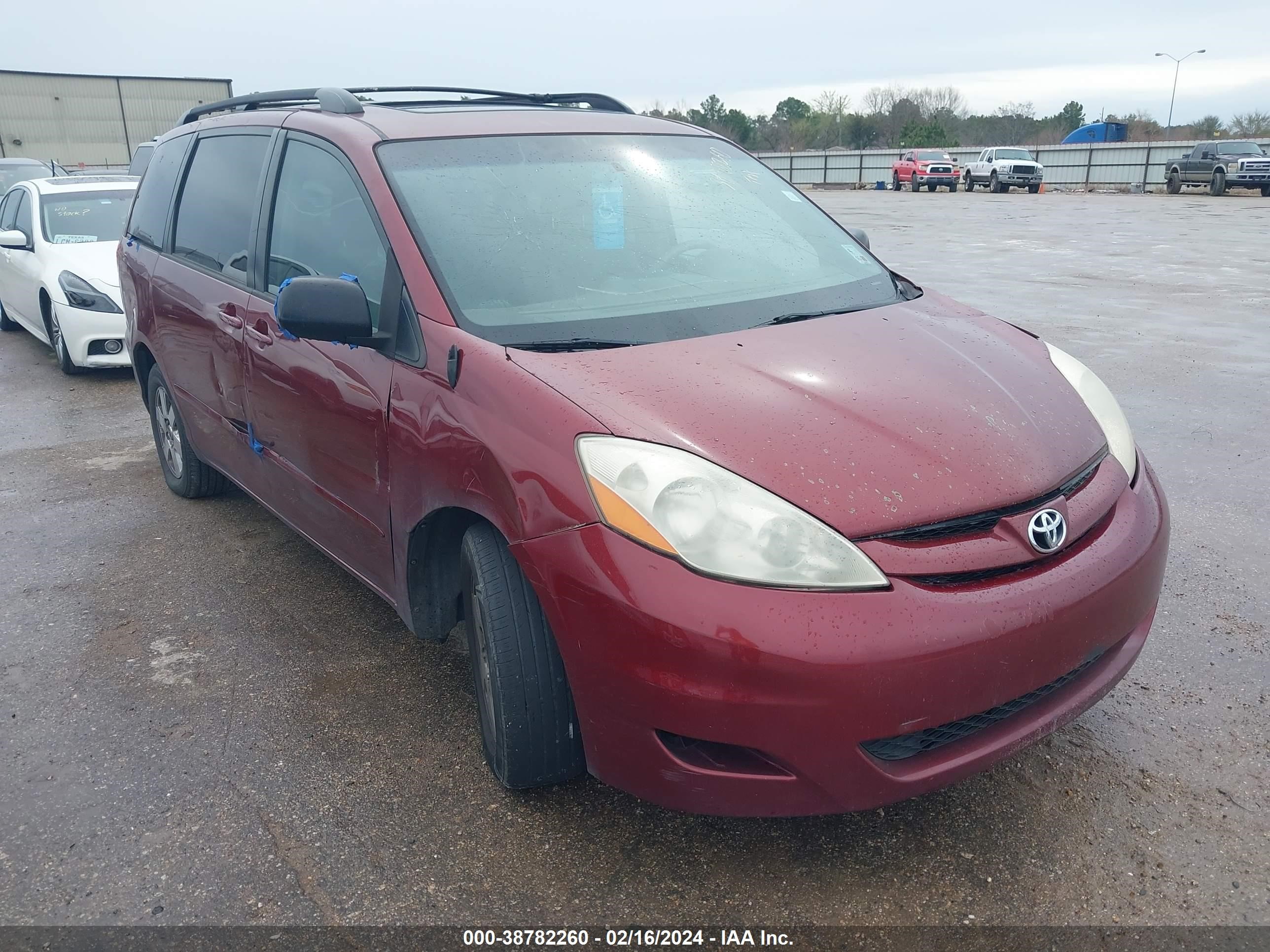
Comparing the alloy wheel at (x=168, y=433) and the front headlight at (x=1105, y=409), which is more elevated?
the front headlight at (x=1105, y=409)

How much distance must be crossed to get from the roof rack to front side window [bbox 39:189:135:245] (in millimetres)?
4588

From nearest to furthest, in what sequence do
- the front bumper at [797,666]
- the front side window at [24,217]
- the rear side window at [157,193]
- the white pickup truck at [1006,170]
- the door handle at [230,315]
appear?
1. the front bumper at [797,666]
2. the door handle at [230,315]
3. the rear side window at [157,193]
4. the front side window at [24,217]
5. the white pickup truck at [1006,170]

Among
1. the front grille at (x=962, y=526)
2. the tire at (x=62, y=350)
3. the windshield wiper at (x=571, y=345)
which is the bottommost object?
the tire at (x=62, y=350)

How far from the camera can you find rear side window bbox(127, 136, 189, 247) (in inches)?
190

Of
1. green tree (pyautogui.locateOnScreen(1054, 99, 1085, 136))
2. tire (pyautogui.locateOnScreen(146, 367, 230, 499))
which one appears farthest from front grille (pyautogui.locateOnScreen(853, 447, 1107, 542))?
green tree (pyautogui.locateOnScreen(1054, 99, 1085, 136))

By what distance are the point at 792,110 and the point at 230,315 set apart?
9375 cm

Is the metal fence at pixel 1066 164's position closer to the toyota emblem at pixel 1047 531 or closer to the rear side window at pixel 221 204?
the rear side window at pixel 221 204

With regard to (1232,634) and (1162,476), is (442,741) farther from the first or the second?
(1162,476)

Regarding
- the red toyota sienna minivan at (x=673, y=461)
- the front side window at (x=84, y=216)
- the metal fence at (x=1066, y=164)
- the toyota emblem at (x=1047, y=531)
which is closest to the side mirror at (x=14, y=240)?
the front side window at (x=84, y=216)

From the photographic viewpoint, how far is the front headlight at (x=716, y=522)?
2.14m

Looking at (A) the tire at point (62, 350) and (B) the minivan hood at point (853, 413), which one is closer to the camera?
Answer: (B) the minivan hood at point (853, 413)

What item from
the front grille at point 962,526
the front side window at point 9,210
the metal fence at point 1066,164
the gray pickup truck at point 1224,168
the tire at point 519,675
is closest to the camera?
the front grille at point 962,526

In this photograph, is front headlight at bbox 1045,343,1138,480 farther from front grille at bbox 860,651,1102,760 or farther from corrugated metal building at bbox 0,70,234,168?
corrugated metal building at bbox 0,70,234,168

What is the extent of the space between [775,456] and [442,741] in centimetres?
141
